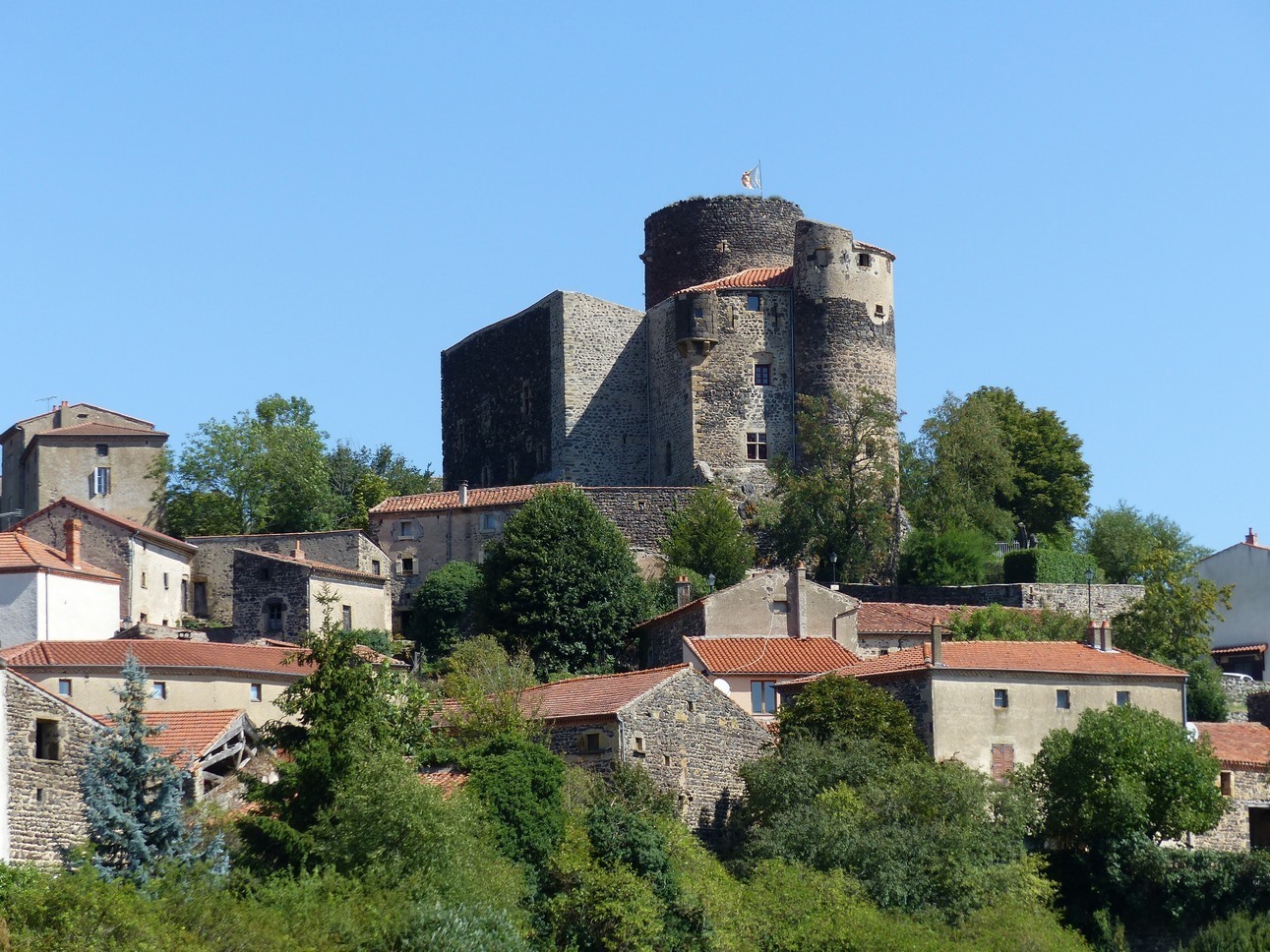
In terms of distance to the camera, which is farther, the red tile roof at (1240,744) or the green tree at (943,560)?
the green tree at (943,560)

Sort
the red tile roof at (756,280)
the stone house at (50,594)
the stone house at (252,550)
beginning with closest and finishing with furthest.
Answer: the stone house at (50,594)
the stone house at (252,550)
the red tile roof at (756,280)

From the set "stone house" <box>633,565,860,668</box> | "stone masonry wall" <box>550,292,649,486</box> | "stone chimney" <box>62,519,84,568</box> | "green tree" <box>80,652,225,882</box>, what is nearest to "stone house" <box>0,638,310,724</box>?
"stone chimney" <box>62,519,84,568</box>

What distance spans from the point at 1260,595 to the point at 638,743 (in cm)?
2805

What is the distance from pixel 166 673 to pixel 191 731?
966cm

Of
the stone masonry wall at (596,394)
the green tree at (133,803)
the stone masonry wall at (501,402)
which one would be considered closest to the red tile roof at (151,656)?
the green tree at (133,803)

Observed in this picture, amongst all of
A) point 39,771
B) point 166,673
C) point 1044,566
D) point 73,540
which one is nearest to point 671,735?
point 166,673

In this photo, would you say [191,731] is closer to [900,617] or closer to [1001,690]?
[1001,690]

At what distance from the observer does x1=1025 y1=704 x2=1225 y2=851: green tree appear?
47.8 m

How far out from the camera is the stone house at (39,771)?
103ft

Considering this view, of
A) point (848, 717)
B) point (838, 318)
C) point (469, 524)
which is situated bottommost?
point (848, 717)

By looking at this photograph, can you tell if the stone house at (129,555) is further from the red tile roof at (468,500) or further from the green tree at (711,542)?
the green tree at (711,542)

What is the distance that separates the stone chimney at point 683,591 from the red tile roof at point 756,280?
43.1ft

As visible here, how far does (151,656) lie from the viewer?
164 feet

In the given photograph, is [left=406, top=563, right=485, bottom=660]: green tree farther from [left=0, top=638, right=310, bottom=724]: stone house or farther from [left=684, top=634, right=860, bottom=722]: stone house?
[left=0, top=638, right=310, bottom=724]: stone house
